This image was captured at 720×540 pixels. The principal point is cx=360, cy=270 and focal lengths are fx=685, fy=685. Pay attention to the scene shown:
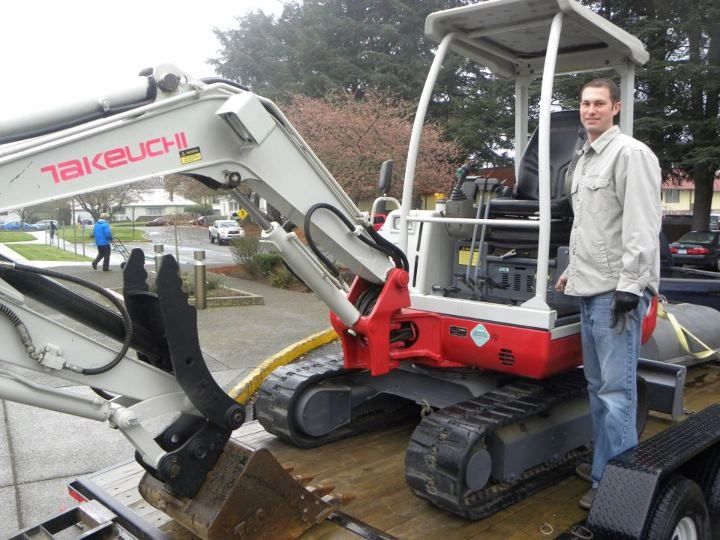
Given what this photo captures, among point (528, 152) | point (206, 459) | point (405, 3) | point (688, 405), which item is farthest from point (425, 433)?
point (405, 3)

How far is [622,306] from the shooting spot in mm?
3094

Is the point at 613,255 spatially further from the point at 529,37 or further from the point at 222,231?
the point at 222,231

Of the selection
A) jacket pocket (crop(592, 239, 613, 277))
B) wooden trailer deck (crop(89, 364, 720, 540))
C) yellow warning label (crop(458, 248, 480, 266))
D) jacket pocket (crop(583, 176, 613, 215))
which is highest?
jacket pocket (crop(583, 176, 613, 215))

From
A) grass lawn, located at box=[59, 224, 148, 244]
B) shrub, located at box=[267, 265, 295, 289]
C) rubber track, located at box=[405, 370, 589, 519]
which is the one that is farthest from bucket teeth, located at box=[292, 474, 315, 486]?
grass lawn, located at box=[59, 224, 148, 244]

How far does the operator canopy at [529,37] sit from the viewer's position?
3.73 metres

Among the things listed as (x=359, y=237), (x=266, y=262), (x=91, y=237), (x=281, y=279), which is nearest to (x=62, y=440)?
(x=359, y=237)

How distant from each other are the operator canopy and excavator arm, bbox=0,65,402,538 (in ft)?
4.65

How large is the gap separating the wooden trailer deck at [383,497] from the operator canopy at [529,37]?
2.46m

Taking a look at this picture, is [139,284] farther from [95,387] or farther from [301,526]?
[301,526]

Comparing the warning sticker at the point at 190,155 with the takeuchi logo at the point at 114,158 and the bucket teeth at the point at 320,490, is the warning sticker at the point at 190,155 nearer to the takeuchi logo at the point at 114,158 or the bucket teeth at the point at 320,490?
the takeuchi logo at the point at 114,158

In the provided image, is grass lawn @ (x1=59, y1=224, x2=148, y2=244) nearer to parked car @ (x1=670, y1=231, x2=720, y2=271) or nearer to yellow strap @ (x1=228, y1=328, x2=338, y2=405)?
parked car @ (x1=670, y1=231, x2=720, y2=271)

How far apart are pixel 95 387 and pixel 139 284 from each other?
0.49 meters

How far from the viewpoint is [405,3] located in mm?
27359

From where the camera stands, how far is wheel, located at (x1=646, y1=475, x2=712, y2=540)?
2.89m
